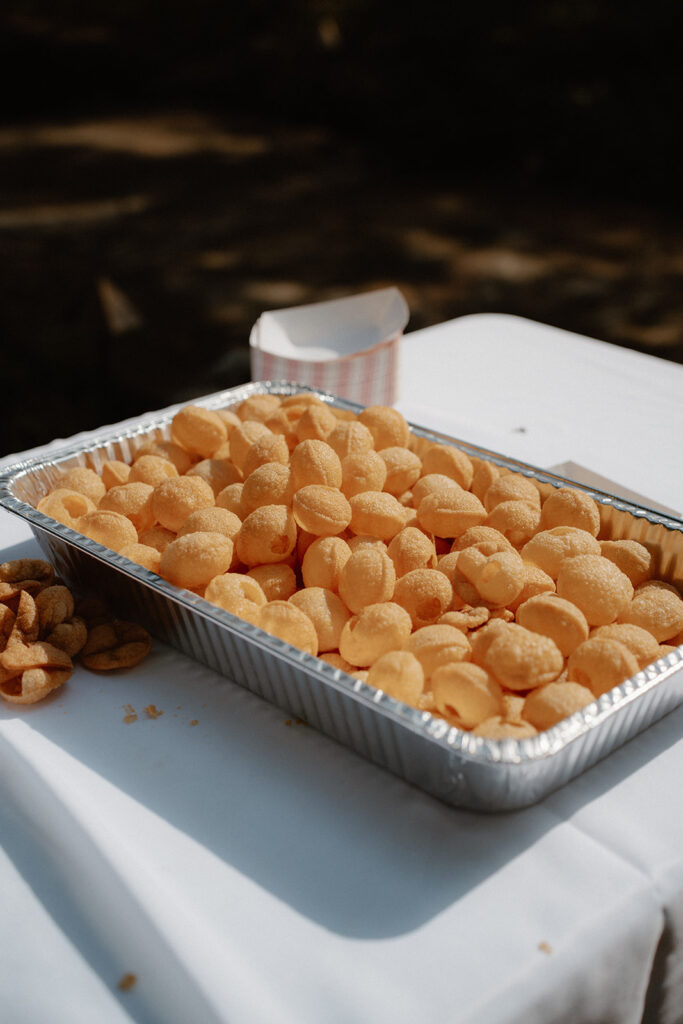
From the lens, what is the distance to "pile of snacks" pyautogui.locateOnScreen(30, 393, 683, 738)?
686 millimetres

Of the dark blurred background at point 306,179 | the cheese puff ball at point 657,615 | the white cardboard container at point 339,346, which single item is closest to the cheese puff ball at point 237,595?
the cheese puff ball at point 657,615

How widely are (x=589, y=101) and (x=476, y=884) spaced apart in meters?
5.33

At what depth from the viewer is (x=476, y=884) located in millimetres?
619

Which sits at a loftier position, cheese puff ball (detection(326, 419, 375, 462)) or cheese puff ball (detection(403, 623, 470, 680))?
cheese puff ball (detection(326, 419, 375, 462))

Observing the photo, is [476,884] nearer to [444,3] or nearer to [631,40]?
[631,40]

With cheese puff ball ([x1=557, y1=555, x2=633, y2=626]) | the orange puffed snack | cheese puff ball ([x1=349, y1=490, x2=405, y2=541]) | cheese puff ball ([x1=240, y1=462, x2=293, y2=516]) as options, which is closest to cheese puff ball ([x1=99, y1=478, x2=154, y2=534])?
the orange puffed snack

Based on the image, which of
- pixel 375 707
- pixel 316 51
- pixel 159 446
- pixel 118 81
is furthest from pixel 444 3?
pixel 375 707

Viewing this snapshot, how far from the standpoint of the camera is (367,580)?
2.52 feet

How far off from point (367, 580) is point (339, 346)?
0.76 metres

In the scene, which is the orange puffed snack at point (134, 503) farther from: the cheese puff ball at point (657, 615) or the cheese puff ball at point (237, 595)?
the cheese puff ball at point (657, 615)

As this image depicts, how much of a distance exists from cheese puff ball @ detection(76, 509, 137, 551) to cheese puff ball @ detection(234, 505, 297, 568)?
11 centimetres

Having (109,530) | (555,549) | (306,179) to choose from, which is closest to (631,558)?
(555,549)

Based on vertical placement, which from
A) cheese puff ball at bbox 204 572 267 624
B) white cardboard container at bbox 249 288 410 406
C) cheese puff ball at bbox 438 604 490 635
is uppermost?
cheese puff ball at bbox 438 604 490 635

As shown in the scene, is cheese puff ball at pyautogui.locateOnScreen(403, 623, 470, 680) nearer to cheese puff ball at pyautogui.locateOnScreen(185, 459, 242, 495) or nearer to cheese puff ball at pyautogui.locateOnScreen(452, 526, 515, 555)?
cheese puff ball at pyautogui.locateOnScreen(452, 526, 515, 555)
